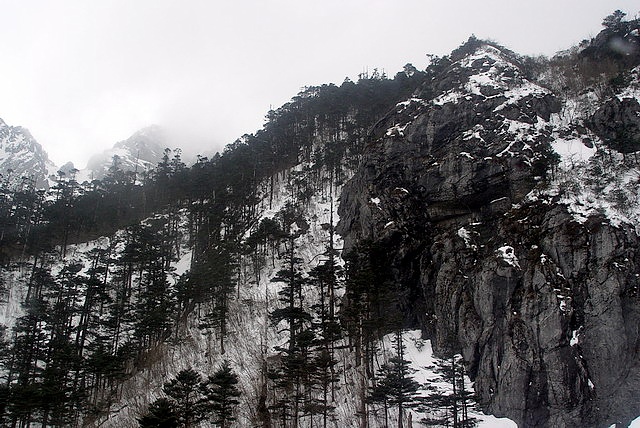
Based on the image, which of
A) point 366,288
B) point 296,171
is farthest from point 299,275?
point 296,171

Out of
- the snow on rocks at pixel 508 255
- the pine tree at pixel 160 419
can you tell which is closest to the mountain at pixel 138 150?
the pine tree at pixel 160 419

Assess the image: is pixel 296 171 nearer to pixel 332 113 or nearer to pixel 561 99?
pixel 332 113

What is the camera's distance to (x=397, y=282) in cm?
4225

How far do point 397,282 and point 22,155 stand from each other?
156 m

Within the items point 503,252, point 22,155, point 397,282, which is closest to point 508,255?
point 503,252

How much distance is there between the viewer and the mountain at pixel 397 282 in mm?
28938

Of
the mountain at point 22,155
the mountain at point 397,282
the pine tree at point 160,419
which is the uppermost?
the mountain at point 22,155

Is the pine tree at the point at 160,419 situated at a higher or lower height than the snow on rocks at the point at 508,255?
lower

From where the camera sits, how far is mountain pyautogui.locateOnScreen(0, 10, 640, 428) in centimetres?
2894

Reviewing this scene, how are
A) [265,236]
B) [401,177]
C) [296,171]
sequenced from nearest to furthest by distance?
[401,177] < [265,236] < [296,171]

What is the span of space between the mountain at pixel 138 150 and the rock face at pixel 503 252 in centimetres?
12306

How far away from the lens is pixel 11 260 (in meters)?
60.9

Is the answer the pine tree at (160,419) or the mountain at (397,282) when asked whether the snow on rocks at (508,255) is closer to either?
the mountain at (397,282)

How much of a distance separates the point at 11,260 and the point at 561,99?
75.7m
